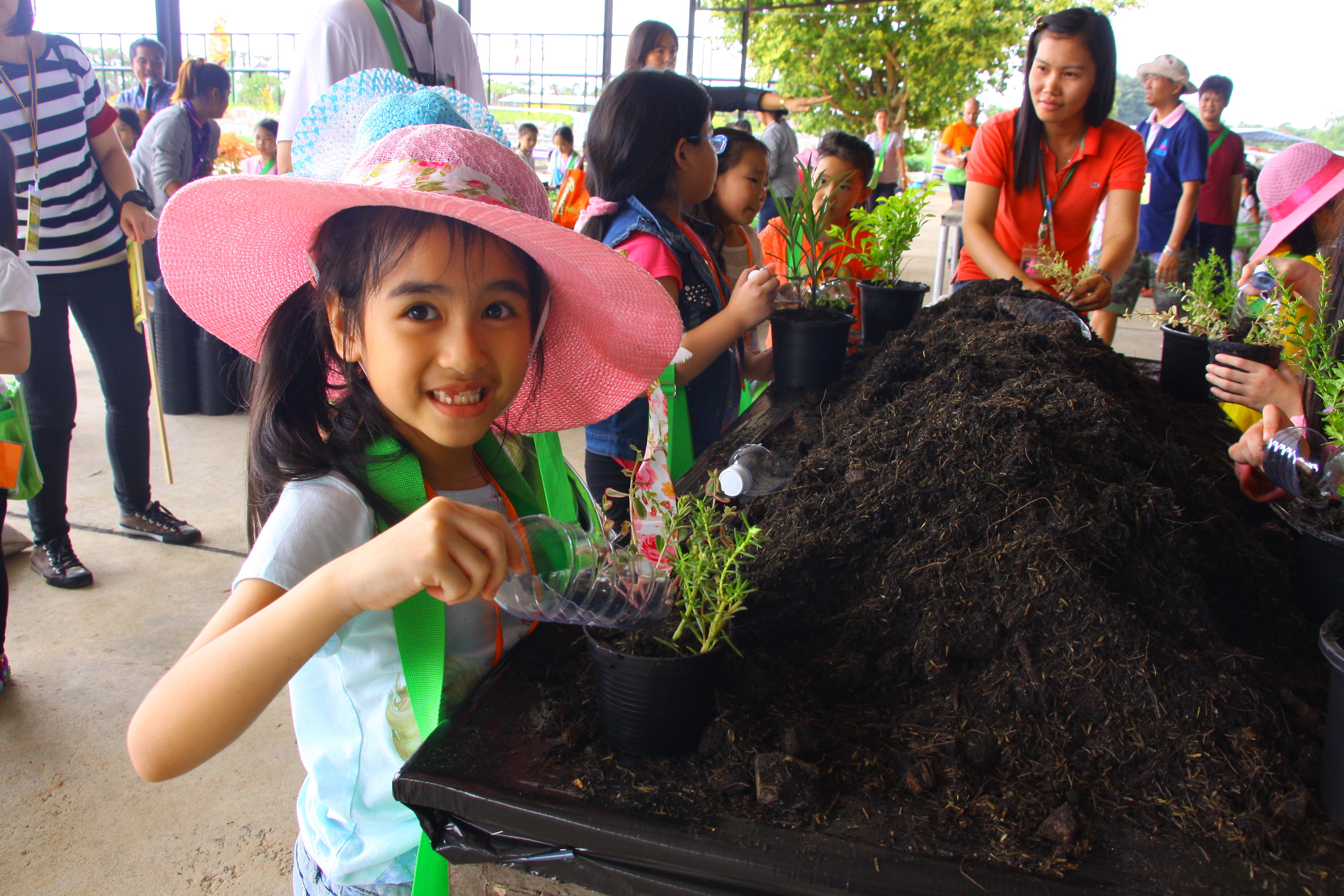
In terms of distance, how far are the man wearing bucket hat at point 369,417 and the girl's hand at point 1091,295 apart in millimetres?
1805

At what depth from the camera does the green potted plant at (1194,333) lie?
2.35m

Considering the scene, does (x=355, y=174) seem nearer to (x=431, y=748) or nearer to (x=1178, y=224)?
(x=431, y=748)

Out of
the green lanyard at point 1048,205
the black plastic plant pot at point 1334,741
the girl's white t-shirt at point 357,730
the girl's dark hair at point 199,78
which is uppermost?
the girl's dark hair at point 199,78

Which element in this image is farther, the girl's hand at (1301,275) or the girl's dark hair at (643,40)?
the girl's dark hair at (643,40)

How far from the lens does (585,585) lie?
932 millimetres

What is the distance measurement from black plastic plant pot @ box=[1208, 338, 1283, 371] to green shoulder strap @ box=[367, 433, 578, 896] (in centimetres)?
167

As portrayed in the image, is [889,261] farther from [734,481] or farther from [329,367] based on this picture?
[329,367]

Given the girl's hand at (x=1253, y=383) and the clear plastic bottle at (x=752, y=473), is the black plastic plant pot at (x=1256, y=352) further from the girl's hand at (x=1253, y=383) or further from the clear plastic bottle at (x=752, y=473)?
the clear plastic bottle at (x=752, y=473)

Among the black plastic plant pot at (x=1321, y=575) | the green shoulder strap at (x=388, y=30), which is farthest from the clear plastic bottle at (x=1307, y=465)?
the green shoulder strap at (x=388, y=30)

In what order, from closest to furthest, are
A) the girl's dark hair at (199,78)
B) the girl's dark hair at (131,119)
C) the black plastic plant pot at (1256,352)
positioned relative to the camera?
Answer: the black plastic plant pot at (1256,352) → the girl's dark hair at (199,78) → the girl's dark hair at (131,119)

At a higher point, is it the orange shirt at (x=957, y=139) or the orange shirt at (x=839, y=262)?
the orange shirt at (x=957, y=139)

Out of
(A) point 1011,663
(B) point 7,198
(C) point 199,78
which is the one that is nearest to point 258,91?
(C) point 199,78

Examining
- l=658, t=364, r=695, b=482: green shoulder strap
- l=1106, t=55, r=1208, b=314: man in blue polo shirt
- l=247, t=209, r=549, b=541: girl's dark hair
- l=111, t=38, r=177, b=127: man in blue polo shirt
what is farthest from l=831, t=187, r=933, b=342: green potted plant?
l=111, t=38, r=177, b=127: man in blue polo shirt

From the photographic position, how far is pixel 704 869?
2.55ft
